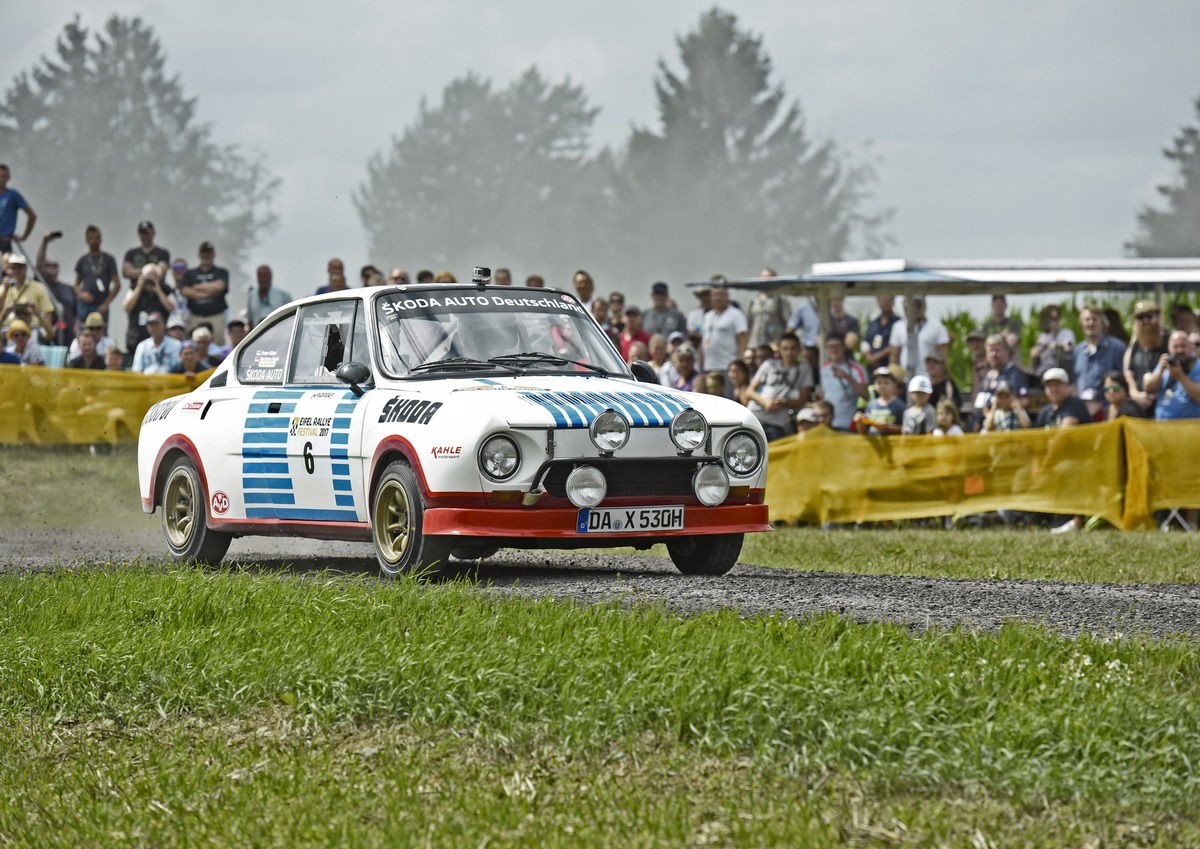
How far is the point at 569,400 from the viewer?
32.5ft

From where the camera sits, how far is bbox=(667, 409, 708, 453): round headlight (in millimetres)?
9992

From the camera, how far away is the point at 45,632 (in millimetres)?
8211

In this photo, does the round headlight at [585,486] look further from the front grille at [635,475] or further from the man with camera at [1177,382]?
the man with camera at [1177,382]

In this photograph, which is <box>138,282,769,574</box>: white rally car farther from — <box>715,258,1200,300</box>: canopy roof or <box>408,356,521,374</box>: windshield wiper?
<box>715,258,1200,300</box>: canopy roof

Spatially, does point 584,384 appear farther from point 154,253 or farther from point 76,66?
point 76,66

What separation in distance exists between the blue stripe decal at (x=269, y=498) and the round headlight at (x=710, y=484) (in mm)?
2694

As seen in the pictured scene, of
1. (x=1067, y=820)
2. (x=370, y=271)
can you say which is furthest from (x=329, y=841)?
(x=370, y=271)

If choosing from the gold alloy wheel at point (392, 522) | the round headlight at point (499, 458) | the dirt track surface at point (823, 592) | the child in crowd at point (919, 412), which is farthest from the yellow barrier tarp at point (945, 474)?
the round headlight at point (499, 458)

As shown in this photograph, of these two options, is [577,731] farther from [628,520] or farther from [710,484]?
[710,484]

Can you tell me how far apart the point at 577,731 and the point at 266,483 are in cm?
582

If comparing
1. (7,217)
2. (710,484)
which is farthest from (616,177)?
(710,484)

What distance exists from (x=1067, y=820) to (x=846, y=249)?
104 meters

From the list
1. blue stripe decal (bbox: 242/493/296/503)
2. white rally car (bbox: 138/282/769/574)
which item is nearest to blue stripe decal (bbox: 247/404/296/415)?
white rally car (bbox: 138/282/769/574)

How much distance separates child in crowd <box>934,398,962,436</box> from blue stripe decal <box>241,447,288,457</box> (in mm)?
9316
